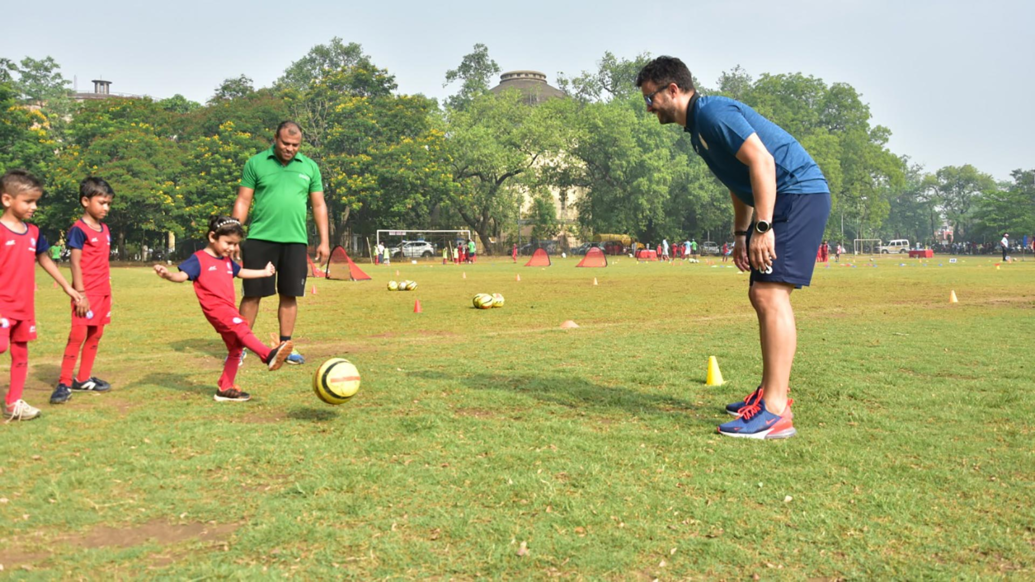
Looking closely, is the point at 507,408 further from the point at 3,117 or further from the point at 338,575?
the point at 3,117

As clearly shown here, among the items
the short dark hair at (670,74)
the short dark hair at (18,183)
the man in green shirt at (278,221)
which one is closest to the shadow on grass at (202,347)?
the man in green shirt at (278,221)

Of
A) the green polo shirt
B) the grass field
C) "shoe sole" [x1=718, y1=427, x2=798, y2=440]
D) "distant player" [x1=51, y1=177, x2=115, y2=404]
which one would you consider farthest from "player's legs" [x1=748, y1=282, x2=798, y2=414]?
"distant player" [x1=51, y1=177, x2=115, y2=404]

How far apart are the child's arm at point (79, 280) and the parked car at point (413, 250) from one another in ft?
180

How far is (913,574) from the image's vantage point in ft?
9.46

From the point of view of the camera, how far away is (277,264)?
304 inches

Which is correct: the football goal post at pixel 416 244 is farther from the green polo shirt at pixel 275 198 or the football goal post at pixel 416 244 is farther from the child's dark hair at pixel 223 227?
the child's dark hair at pixel 223 227

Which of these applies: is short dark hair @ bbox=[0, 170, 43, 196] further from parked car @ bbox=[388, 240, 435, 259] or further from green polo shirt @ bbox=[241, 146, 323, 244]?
parked car @ bbox=[388, 240, 435, 259]

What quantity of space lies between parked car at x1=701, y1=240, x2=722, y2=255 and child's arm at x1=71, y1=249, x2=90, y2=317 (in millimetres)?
73497

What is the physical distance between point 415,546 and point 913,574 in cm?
194

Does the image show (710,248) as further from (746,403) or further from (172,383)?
(746,403)

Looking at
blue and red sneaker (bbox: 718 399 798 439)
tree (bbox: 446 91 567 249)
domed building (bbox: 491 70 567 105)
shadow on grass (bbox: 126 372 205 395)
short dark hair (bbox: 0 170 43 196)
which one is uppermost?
domed building (bbox: 491 70 567 105)

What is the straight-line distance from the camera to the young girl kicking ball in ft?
20.3

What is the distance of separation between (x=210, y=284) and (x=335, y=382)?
162 cm

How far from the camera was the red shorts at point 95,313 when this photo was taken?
6.70 meters
